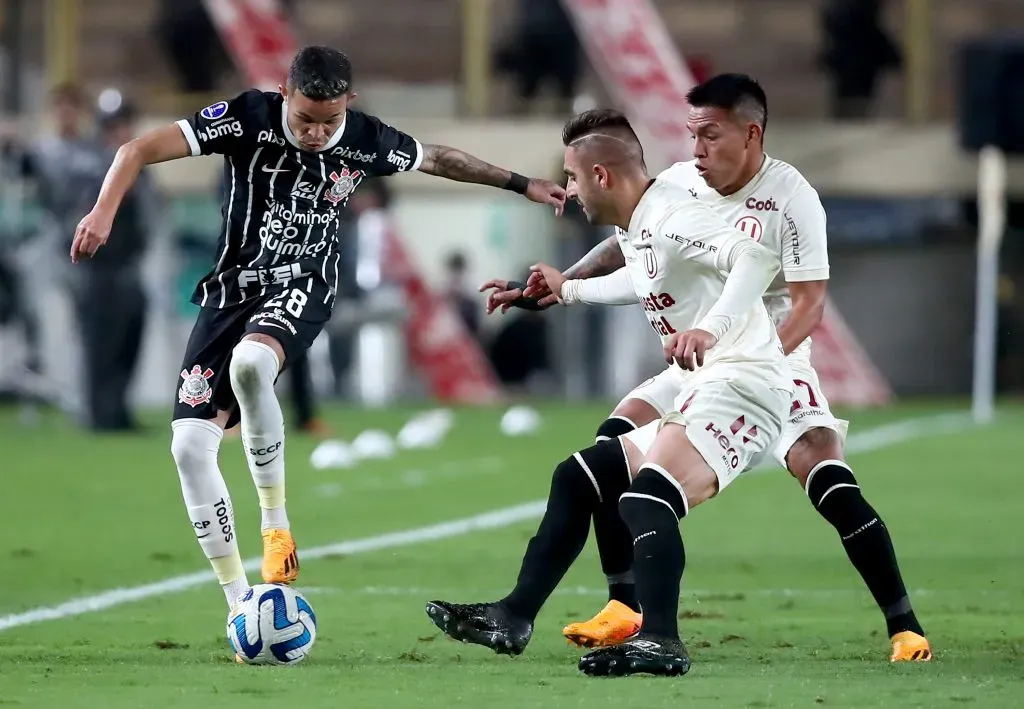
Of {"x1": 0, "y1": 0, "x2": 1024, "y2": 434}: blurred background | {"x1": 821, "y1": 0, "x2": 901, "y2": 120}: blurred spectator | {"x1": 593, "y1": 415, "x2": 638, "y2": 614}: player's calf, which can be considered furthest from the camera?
{"x1": 821, "y1": 0, "x2": 901, "y2": 120}: blurred spectator

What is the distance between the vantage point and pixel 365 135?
6934 mm

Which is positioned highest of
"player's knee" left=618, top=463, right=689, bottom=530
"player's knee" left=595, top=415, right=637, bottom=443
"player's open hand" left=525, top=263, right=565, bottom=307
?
"player's open hand" left=525, top=263, right=565, bottom=307

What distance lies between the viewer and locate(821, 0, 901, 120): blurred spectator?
22953 mm

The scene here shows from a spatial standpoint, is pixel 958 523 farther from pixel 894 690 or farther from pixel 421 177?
pixel 421 177

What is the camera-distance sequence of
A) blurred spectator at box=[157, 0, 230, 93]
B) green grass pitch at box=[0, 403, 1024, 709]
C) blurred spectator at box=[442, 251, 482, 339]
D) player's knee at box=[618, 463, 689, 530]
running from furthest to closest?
blurred spectator at box=[442, 251, 482, 339]
blurred spectator at box=[157, 0, 230, 93]
player's knee at box=[618, 463, 689, 530]
green grass pitch at box=[0, 403, 1024, 709]

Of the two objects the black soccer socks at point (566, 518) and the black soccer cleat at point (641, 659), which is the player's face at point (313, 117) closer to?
the black soccer socks at point (566, 518)

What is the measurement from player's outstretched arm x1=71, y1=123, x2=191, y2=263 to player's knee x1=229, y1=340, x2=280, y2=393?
0.59 metres

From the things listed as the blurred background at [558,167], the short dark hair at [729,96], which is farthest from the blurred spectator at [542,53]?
the short dark hair at [729,96]

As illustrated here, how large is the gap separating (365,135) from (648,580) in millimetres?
2013

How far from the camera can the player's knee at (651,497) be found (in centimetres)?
583

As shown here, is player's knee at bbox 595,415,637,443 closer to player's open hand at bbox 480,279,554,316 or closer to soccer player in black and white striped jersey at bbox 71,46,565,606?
player's open hand at bbox 480,279,554,316

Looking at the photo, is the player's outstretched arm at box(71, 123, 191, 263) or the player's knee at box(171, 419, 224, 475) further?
the player's knee at box(171, 419, 224, 475)

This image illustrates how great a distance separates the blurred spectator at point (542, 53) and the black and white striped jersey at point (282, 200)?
16.3m

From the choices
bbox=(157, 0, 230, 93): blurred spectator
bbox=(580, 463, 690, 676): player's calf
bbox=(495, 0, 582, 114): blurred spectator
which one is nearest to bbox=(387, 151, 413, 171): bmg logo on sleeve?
bbox=(580, 463, 690, 676): player's calf
